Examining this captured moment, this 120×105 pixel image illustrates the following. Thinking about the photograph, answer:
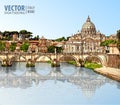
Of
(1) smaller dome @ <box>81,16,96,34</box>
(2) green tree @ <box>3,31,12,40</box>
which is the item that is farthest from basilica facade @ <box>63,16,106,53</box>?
(2) green tree @ <box>3,31,12,40</box>

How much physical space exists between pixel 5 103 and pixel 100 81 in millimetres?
8625

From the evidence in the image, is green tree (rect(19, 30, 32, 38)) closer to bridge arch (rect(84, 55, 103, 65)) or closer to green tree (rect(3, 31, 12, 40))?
green tree (rect(3, 31, 12, 40))

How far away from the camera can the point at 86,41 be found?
178 ft

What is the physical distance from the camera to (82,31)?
201 feet

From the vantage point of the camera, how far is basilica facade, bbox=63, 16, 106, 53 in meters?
52.3

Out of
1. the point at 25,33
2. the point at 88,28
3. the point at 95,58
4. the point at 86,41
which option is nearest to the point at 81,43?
the point at 86,41

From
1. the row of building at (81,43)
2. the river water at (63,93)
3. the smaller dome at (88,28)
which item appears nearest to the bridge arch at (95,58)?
the row of building at (81,43)

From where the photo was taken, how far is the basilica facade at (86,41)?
52312 millimetres

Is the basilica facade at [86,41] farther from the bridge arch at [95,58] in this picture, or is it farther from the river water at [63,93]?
the river water at [63,93]

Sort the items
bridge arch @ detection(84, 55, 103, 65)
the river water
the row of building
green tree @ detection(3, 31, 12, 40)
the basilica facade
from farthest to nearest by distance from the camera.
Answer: green tree @ detection(3, 31, 12, 40) < the basilica facade < the row of building < bridge arch @ detection(84, 55, 103, 65) < the river water

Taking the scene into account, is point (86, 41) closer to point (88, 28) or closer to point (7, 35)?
point (88, 28)

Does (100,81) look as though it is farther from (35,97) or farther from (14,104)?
(14,104)

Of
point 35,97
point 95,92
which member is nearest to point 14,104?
point 35,97

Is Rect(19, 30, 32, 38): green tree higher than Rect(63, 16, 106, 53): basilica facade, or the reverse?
Rect(19, 30, 32, 38): green tree
